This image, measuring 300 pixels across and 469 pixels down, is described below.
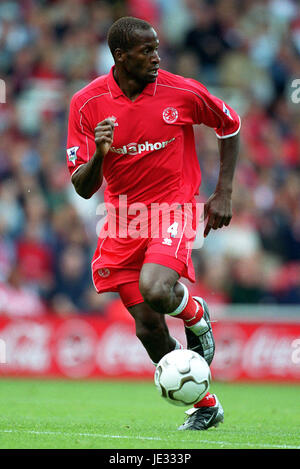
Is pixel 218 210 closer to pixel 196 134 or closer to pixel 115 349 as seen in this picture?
pixel 115 349

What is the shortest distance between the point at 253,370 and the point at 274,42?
7175 millimetres

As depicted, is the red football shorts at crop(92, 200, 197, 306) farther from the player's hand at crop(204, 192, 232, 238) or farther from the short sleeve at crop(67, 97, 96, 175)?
the short sleeve at crop(67, 97, 96, 175)

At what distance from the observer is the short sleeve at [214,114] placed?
6578mm

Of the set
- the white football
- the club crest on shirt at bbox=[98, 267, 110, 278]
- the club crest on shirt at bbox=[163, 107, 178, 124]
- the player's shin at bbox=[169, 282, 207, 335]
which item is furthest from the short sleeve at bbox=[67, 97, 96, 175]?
the white football

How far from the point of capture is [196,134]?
15.1 m

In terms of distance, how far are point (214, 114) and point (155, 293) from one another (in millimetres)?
1506

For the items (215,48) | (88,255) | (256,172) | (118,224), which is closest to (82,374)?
(88,255)

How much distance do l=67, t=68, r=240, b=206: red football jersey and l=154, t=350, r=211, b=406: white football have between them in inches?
45.2

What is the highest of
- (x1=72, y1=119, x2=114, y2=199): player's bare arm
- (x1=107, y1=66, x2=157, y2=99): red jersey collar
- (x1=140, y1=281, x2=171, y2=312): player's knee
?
(x1=107, y1=66, x2=157, y2=99): red jersey collar

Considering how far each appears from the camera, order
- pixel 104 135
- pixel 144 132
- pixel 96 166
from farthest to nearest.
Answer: pixel 144 132
pixel 96 166
pixel 104 135

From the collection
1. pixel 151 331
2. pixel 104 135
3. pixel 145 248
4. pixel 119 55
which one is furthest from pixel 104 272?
pixel 119 55

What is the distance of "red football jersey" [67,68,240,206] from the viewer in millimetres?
6449

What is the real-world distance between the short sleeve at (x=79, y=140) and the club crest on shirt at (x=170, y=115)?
21.3 inches

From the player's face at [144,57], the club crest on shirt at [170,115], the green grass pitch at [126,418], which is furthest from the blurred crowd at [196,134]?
the player's face at [144,57]
